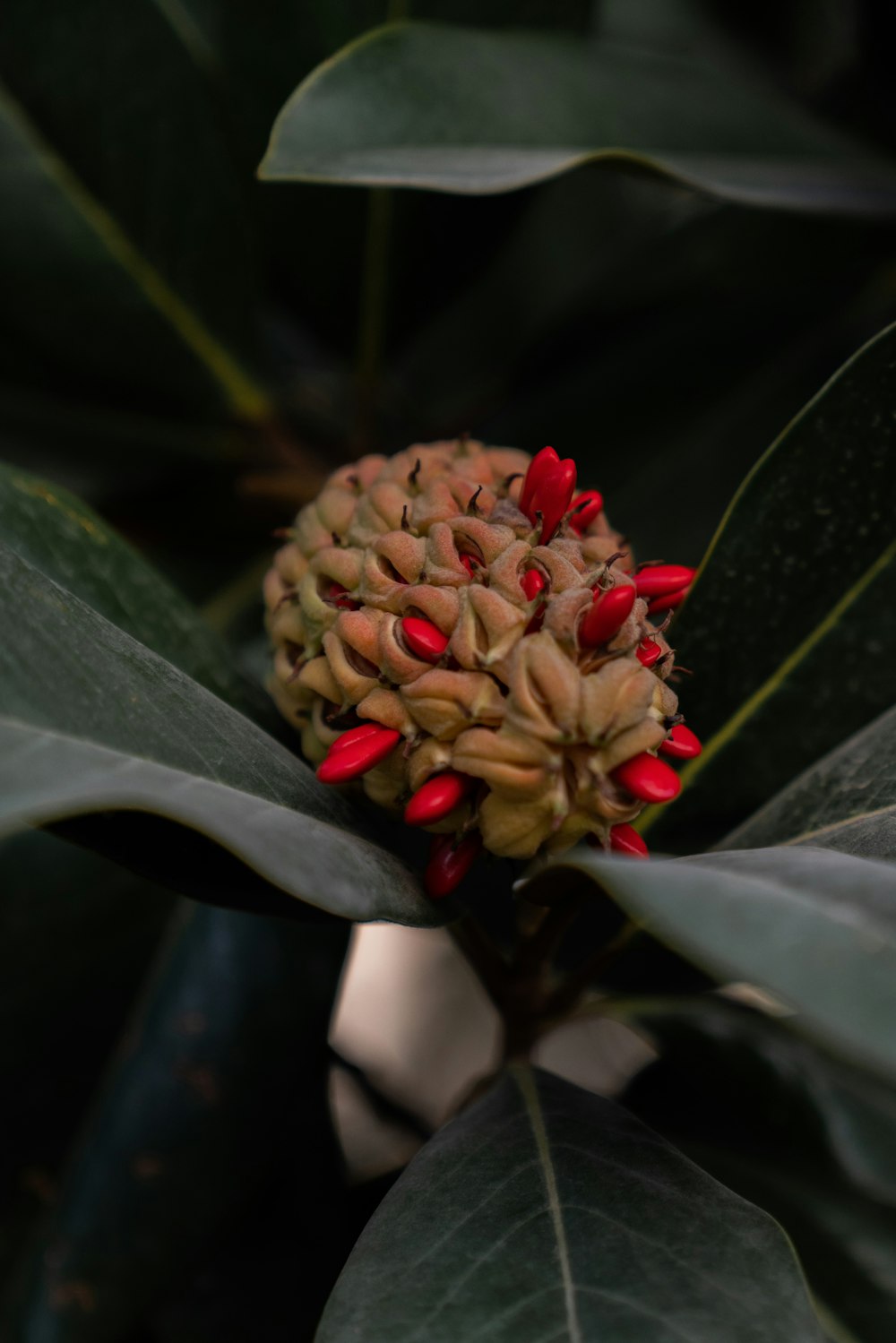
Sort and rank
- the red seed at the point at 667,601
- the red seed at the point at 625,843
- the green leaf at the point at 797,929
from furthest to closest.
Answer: the red seed at the point at 667,601, the red seed at the point at 625,843, the green leaf at the point at 797,929

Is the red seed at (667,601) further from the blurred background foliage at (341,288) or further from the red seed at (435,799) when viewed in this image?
the blurred background foliage at (341,288)

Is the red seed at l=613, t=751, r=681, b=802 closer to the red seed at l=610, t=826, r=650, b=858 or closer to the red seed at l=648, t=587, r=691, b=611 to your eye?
the red seed at l=610, t=826, r=650, b=858

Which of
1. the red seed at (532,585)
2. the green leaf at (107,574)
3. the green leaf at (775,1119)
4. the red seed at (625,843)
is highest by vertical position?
the green leaf at (107,574)

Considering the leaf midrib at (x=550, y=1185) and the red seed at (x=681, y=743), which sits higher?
the red seed at (x=681, y=743)

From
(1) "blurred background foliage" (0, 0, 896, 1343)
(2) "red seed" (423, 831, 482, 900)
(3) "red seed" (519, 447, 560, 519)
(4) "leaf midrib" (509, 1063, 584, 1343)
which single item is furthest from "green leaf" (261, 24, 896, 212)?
(4) "leaf midrib" (509, 1063, 584, 1343)

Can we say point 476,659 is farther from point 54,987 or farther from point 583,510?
point 54,987

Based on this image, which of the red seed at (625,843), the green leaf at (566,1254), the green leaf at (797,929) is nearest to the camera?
the green leaf at (797,929)

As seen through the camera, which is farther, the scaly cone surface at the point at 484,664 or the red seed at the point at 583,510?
the red seed at the point at 583,510

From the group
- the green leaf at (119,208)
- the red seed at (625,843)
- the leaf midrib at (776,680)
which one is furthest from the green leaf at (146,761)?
the green leaf at (119,208)
